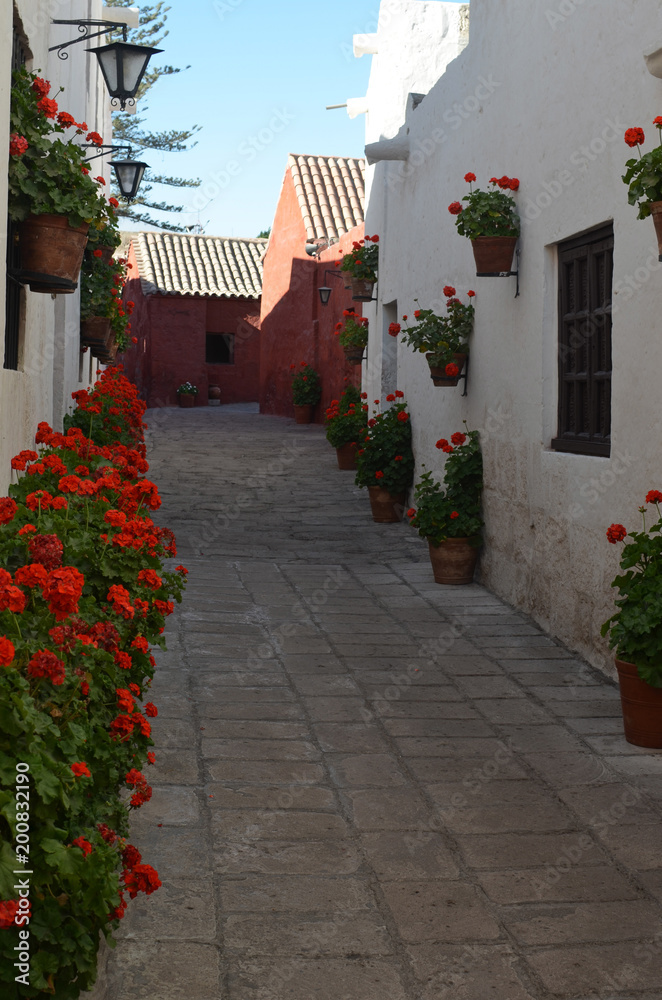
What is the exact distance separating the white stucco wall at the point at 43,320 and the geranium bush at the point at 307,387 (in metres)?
8.64

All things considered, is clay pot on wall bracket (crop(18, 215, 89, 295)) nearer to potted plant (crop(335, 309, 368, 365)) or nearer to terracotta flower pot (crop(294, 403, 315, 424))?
potted plant (crop(335, 309, 368, 365))

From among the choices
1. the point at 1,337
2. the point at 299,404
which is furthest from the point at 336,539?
the point at 299,404

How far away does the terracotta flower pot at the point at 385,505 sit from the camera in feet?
35.7

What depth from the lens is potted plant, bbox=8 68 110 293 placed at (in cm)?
438

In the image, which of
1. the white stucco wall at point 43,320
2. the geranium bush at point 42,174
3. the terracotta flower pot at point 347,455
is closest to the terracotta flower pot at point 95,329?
the white stucco wall at point 43,320

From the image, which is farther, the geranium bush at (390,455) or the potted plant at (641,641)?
the geranium bush at (390,455)

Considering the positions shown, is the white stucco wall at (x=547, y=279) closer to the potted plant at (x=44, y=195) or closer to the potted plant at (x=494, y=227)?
the potted plant at (x=494, y=227)

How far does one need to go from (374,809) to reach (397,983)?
117 centimetres

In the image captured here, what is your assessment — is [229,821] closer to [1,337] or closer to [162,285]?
[1,337]

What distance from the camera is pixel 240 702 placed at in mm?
5141

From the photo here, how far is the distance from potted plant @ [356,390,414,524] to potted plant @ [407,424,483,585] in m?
2.42

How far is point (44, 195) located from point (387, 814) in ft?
9.60

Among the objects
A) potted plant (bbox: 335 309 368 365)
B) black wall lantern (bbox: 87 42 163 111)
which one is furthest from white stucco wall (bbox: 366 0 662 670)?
potted plant (bbox: 335 309 368 365)

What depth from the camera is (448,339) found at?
27.6ft
